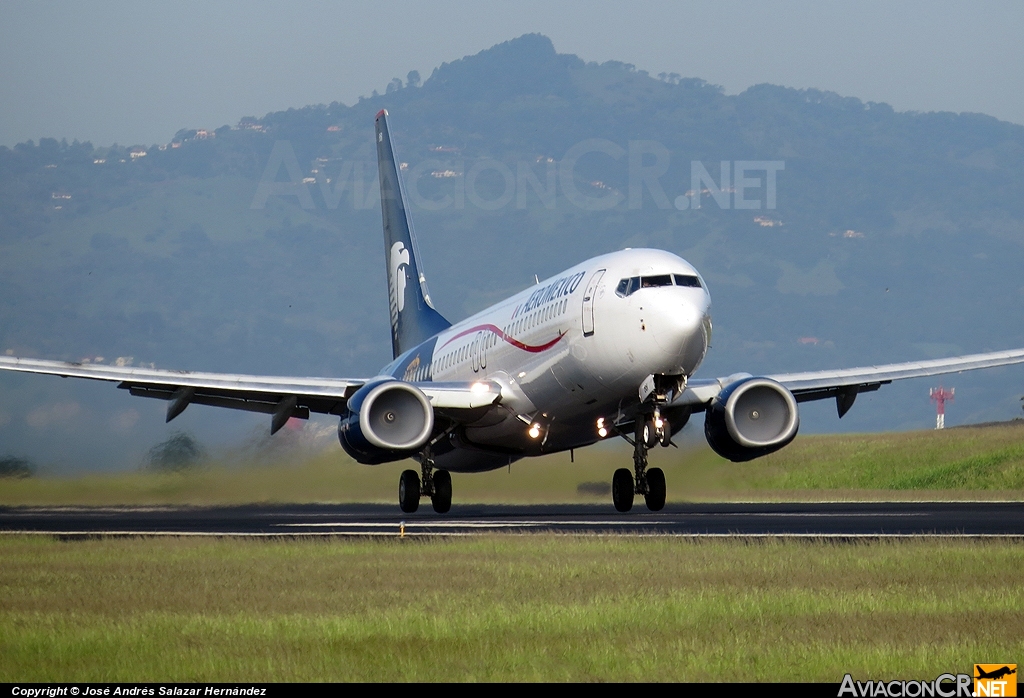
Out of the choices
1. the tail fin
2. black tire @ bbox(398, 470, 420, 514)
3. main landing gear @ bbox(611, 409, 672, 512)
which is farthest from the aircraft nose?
the tail fin

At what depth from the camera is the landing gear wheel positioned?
114 ft

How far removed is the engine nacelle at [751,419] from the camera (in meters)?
30.4

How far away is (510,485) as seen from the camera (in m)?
40.1

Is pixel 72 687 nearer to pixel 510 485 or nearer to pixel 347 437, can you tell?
pixel 347 437

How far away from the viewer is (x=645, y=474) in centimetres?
3077

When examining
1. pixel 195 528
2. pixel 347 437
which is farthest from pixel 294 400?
pixel 195 528

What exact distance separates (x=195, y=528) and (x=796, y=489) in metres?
28.5

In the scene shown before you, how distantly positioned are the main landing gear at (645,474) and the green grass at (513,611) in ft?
19.2

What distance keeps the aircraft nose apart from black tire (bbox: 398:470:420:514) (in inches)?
390

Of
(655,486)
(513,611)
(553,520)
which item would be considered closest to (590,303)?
(655,486)

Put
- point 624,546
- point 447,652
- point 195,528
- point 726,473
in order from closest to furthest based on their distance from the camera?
point 447,652, point 624,546, point 195,528, point 726,473

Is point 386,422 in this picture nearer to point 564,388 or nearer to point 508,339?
point 508,339

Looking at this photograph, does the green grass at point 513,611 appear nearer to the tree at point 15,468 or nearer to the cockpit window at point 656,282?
the cockpit window at point 656,282

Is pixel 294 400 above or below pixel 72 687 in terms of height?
above
